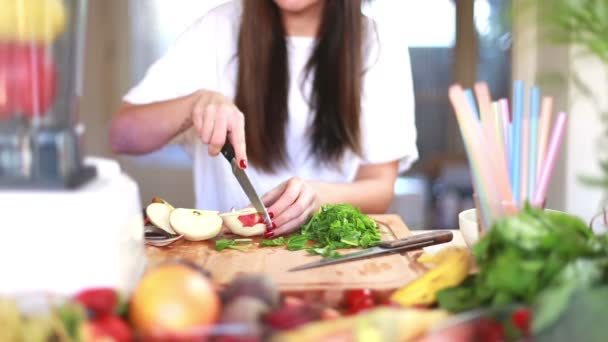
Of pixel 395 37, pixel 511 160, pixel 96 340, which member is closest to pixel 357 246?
pixel 511 160

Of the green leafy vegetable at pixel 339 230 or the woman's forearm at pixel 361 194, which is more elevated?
the green leafy vegetable at pixel 339 230

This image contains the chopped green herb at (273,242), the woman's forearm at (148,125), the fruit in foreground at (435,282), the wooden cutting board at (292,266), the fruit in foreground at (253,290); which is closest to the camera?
the fruit in foreground at (253,290)

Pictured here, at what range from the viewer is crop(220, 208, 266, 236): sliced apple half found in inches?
52.6

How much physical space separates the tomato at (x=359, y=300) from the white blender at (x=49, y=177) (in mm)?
266

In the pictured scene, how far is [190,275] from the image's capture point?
2.35 ft

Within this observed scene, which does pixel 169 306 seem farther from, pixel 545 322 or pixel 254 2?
pixel 254 2

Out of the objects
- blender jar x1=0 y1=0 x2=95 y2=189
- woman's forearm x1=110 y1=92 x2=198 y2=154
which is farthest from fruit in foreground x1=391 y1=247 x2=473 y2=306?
woman's forearm x1=110 y1=92 x2=198 y2=154

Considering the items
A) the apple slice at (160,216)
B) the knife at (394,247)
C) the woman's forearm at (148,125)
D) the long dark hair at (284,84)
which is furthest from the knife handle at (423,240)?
the long dark hair at (284,84)

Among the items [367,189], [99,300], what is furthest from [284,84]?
[99,300]

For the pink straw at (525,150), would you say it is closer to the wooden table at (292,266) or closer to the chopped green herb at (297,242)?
the wooden table at (292,266)

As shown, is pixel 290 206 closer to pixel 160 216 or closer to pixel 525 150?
pixel 160 216

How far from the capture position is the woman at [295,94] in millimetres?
1888

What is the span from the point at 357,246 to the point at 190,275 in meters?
0.57

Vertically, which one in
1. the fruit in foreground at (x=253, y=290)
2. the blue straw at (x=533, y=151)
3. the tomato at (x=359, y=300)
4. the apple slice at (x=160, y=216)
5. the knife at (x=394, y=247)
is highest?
the blue straw at (x=533, y=151)
